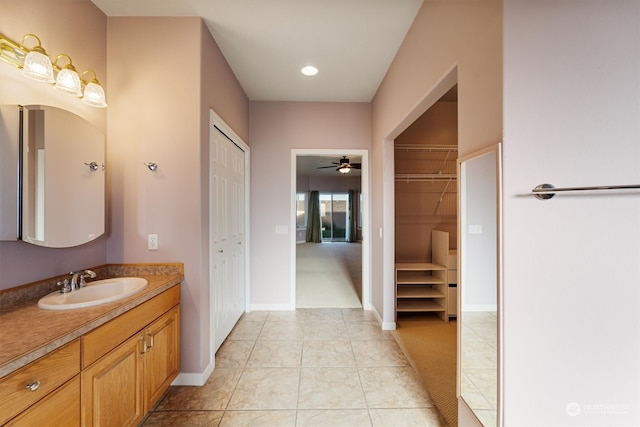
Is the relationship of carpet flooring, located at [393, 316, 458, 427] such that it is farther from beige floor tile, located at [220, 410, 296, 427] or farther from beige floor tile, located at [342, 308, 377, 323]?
beige floor tile, located at [220, 410, 296, 427]

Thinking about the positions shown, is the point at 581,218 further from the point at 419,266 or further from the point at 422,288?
the point at 422,288

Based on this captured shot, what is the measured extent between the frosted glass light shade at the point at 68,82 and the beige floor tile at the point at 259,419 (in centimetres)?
224

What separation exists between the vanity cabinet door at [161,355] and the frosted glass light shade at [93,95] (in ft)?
4.89

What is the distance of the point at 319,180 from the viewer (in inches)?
432

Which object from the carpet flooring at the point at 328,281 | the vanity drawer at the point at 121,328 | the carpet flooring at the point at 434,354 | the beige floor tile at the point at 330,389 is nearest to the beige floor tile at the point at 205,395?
the beige floor tile at the point at 330,389

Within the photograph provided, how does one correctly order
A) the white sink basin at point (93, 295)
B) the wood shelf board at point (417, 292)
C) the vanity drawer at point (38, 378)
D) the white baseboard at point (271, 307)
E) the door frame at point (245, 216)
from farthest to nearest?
the white baseboard at point (271, 307) → the wood shelf board at point (417, 292) → the door frame at point (245, 216) → the white sink basin at point (93, 295) → the vanity drawer at point (38, 378)

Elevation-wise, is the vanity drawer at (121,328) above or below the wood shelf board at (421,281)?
above

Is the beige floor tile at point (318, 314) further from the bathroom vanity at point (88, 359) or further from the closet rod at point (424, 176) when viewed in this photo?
the closet rod at point (424, 176)

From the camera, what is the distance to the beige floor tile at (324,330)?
2.74 metres

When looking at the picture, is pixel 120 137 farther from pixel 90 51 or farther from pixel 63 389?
pixel 63 389

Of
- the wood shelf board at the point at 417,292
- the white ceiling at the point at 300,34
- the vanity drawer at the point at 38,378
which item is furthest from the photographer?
the wood shelf board at the point at 417,292

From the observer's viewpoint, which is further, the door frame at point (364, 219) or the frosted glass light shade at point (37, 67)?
the door frame at point (364, 219)

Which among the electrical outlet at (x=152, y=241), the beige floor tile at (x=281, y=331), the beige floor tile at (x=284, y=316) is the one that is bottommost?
the beige floor tile at (x=281, y=331)

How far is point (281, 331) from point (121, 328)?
1.80 metres
